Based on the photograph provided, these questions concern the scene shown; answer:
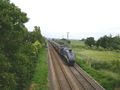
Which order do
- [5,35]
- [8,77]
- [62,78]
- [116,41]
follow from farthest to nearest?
[116,41]
[62,78]
[5,35]
[8,77]

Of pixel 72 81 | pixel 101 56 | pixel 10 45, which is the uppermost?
pixel 10 45

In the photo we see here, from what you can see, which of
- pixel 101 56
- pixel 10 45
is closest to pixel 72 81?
pixel 10 45

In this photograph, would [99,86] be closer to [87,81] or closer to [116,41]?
[87,81]

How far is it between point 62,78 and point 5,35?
16464mm

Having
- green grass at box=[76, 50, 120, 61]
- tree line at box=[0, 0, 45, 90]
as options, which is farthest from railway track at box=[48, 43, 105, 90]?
green grass at box=[76, 50, 120, 61]

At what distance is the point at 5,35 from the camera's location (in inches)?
540

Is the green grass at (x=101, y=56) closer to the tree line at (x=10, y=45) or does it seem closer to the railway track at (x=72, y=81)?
the railway track at (x=72, y=81)

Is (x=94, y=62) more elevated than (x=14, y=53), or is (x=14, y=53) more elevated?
(x=14, y=53)

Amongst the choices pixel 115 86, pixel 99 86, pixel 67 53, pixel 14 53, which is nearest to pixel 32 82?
pixel 99 86

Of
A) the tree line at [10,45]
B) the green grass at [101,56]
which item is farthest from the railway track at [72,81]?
the green grass at [101,56]

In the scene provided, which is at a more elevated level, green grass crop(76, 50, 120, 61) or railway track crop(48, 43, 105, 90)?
green grass crop(76, 50, 120, 61)

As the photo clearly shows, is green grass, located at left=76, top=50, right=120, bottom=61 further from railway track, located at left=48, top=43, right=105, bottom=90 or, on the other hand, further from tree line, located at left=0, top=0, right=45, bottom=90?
tree line, located at left=0, top=0, right=45, bottom=90

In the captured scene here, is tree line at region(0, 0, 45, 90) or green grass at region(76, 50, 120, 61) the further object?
green grass at region(76, 50, 120, 61)

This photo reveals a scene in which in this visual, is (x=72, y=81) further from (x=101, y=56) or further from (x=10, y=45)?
(x=101, y=56)
